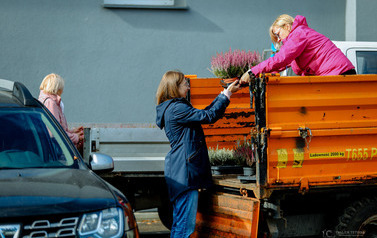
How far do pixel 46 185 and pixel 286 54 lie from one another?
8.60 ft

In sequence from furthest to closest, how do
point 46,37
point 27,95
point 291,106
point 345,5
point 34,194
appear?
1. point 345,5
2. point 46,37
3. point 291,106
4. point 27,95
5. point 34,194

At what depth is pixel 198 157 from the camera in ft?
16.6

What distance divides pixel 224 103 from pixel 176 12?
18.3 feet

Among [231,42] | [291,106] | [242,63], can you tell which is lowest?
[291,106]

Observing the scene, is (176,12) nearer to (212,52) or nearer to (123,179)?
(212,52)

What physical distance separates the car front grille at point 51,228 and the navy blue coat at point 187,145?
1.96 metres

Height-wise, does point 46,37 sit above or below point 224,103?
above

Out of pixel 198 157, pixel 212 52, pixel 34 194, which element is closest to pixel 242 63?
pixel 198 157

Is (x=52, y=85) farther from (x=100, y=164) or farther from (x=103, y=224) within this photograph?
(x=103, y=224)

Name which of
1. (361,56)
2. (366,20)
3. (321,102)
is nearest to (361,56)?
(361,56)

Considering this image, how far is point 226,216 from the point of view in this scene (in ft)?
16.5

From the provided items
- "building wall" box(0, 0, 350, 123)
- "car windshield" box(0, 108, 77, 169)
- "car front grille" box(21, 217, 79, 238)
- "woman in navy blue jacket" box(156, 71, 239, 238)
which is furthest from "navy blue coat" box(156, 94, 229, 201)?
"building wall" box(0, 0, 350, 123)

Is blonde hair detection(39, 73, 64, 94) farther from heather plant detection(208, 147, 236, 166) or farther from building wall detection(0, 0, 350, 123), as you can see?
building wall detection(0, 0, 350, 123)

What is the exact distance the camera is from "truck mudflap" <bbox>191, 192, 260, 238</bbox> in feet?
15.5
